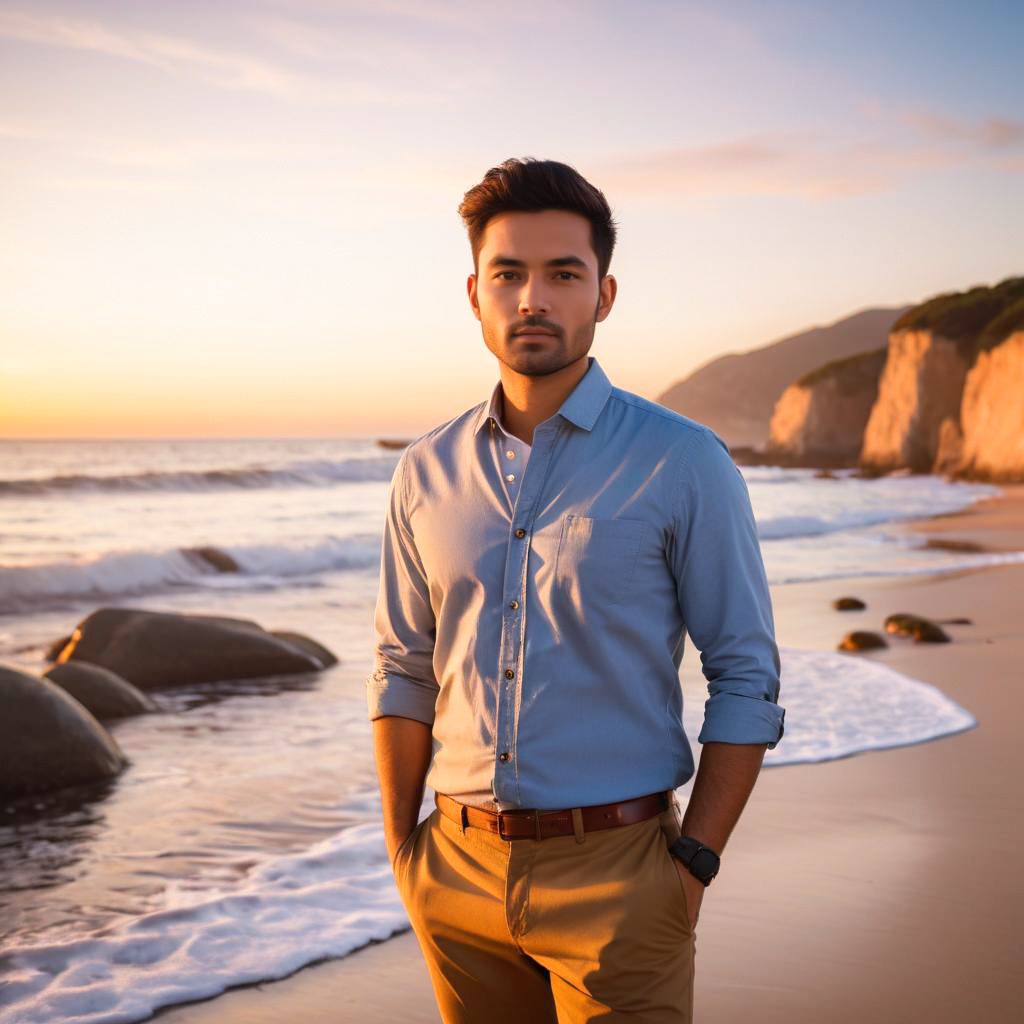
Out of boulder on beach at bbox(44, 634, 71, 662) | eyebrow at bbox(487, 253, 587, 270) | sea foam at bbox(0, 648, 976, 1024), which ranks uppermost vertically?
eyebrow at bbox(487, 253, 587, 270)

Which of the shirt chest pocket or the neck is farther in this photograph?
the neck

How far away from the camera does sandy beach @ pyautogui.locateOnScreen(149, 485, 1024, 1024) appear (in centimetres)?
354

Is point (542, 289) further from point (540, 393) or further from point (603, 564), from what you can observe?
point (603, 564)

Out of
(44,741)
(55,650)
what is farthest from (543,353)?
(55,650)

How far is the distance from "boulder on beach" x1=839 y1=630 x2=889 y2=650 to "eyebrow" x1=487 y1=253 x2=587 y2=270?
8408 mm

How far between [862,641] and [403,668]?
27.1ft

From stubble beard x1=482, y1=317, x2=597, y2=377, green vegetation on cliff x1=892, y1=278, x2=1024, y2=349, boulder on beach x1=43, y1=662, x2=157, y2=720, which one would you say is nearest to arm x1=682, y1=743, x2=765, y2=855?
stubble beard x1=482, y1=317, x2=597, y2=377

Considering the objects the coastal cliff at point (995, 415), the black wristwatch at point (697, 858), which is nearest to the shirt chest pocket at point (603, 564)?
the black wristwatch at point (697, 858)

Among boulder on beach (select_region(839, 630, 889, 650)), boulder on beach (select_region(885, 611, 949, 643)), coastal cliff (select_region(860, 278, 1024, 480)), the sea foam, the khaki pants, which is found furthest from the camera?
coastal cliff (select_region(860, 278, 1024, 480))

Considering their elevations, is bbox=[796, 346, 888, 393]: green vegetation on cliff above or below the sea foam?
above

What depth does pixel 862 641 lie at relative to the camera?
32.6ft

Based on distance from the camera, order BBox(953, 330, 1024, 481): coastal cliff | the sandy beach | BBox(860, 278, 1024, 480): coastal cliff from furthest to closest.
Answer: BBox(860, 278, 1024, 480): coastal cliff < BBox(953, 330, 1024, 481): coastal cliff < the sandy beach

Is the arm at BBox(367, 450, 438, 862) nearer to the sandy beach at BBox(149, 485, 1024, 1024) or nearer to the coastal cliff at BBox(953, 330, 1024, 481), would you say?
the sandy beach at BBox(149, 485, 1024, 1024)

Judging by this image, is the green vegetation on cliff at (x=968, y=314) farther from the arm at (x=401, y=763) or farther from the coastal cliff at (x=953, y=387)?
the arm at (x=401, y=763)
